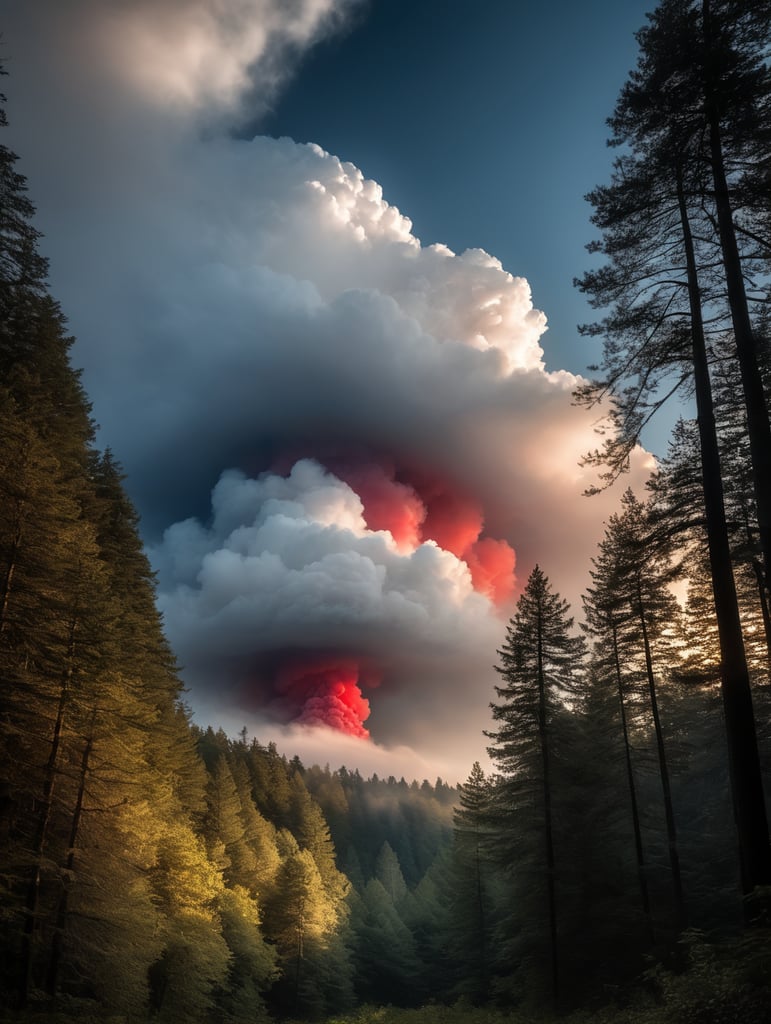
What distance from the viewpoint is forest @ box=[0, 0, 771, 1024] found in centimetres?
1348

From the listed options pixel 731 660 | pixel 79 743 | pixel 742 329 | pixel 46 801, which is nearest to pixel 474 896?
pixel 79 743

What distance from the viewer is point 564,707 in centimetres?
2755

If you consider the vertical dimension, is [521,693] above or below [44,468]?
below

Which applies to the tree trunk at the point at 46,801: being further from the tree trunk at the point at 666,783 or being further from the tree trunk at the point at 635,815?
the tree trunk at the point at 635,815

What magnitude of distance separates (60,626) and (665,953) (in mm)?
24527

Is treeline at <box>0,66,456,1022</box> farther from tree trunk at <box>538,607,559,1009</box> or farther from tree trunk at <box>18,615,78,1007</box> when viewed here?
tree trunk at <box>538,607,559,1009</box>

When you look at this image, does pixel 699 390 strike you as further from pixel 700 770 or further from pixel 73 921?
pixel 700 770

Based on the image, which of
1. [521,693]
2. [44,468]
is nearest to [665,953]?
[521,693]

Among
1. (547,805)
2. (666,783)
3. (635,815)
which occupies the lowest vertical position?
(635,815)

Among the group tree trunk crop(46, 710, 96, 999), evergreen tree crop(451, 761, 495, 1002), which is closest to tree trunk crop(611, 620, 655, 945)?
evergreen tree crop(451, 761, 495, 1002)

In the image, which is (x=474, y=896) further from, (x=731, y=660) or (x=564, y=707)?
(x=731, y=660)

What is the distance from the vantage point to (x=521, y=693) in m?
27.5

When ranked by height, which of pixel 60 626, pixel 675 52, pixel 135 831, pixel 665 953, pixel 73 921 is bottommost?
pixel 665 953

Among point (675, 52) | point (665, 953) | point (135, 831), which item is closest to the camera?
point (675, 52)
